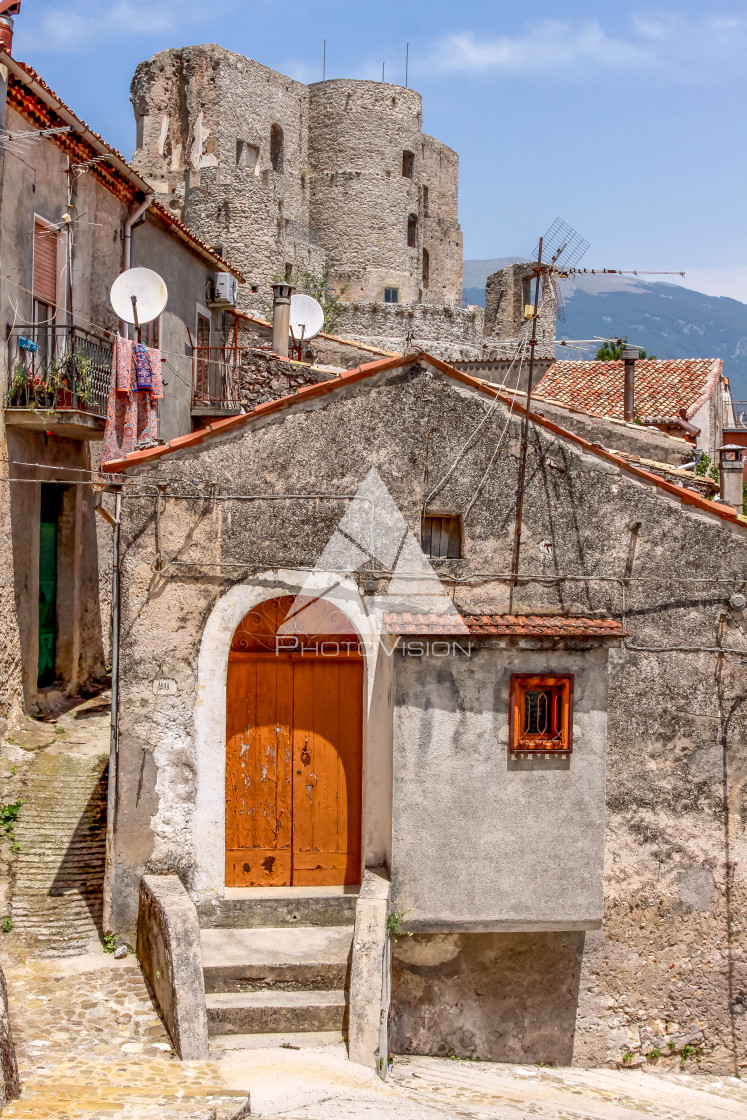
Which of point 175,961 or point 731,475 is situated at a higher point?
point 731,475

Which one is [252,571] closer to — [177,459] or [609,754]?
[177,459]

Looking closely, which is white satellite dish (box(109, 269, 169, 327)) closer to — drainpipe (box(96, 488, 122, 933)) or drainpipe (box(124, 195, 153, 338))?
drainpipe (box(96, 488, 122, 933))

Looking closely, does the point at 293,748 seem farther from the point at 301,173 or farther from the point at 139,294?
the point at 301,173

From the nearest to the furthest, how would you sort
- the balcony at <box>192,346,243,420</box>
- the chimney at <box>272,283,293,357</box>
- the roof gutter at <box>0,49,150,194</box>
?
the roof gutter at <box>0,49,150,194</box>, the chimney at <box>272,283,293,357</box>, the balcony at <box>192,346,243,420</box>

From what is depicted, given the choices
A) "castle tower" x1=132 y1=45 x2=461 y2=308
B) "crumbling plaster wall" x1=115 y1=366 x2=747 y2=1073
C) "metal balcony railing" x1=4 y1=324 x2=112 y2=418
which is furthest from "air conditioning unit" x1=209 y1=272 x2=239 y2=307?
"castle tower" x1=132 y1=45 x2=461 y2=308

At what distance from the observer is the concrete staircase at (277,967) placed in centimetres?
891

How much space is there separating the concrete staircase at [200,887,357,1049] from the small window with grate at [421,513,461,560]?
11.8 feet

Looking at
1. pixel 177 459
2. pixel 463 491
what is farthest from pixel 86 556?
pixel 463 491

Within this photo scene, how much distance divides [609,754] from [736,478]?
6509 mm

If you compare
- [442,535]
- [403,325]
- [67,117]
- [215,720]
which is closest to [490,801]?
[442,535]

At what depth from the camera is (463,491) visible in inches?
415

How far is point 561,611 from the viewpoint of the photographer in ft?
34.5

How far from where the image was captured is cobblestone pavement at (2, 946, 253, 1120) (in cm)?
695

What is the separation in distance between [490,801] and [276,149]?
162ft
